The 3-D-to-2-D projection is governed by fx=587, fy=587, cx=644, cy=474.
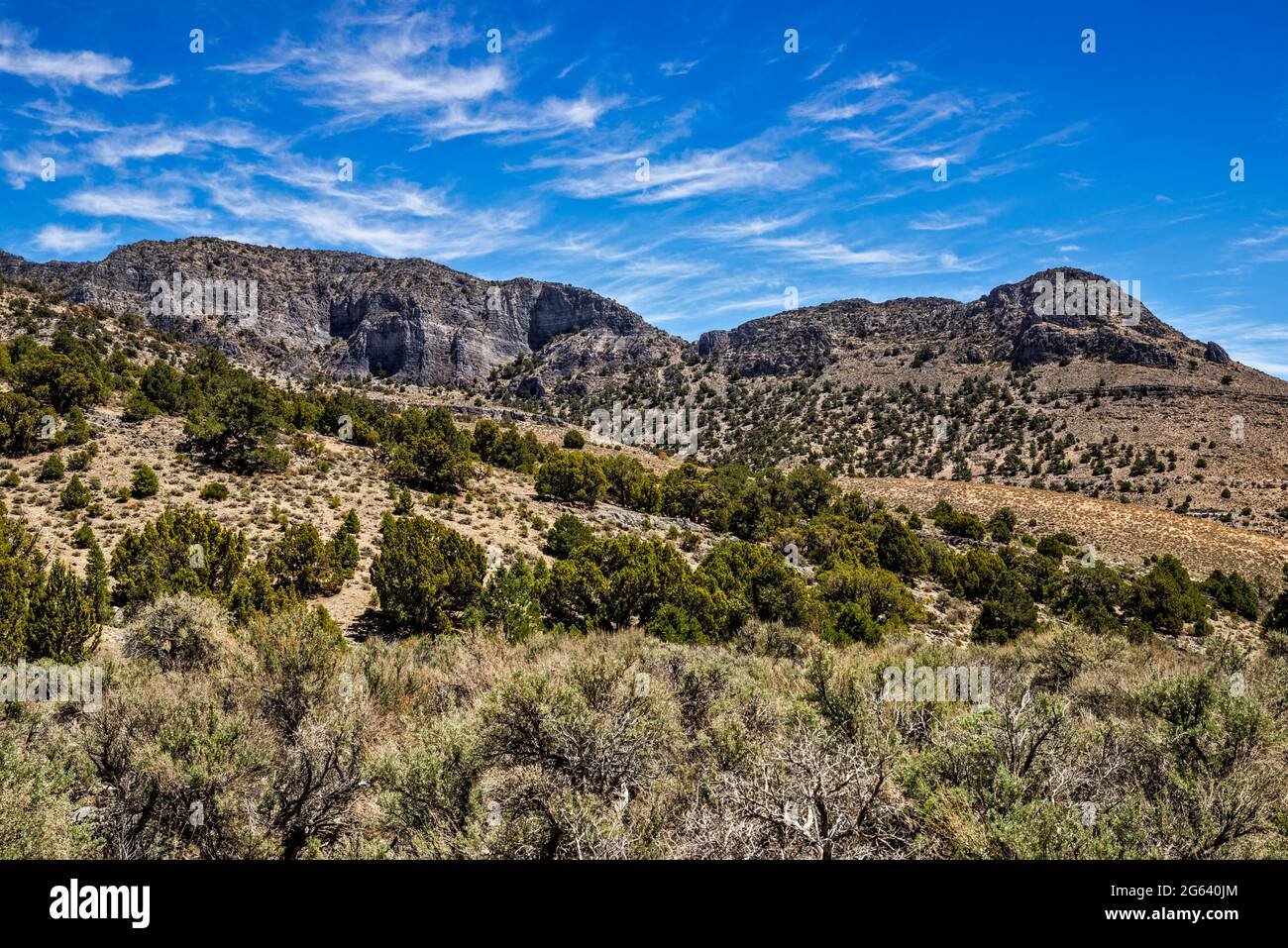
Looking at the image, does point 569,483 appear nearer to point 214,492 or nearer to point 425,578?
point 214,492

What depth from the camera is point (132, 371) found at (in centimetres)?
4028

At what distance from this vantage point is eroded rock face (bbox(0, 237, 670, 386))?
330ft

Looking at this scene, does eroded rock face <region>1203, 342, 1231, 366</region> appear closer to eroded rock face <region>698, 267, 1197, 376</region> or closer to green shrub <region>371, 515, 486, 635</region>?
eroded rock face <region>698, 267, 1197, 376</region>

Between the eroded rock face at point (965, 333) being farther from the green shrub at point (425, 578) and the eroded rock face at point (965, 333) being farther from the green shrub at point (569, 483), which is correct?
the green shrub at point (425, 578)

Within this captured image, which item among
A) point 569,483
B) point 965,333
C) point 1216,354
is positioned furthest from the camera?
point 965,333

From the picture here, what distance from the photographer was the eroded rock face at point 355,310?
101 meters

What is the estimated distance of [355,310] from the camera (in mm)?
125000

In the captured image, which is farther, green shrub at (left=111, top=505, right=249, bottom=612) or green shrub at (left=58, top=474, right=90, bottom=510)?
green shrub at (left=58, top=474, right=90, bottom=510)

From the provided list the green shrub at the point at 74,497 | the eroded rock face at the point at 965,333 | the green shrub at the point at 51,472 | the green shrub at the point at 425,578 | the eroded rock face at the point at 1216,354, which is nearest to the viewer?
the green shrub at the point at 425,578

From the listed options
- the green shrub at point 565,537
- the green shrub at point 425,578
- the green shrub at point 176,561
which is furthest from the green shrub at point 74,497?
the green shrub at point 565,537

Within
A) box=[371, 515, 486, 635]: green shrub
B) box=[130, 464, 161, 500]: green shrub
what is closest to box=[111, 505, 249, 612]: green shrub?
box=[371, 515, 486, 635]: green shrub

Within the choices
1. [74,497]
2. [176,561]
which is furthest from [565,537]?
[74,497]
